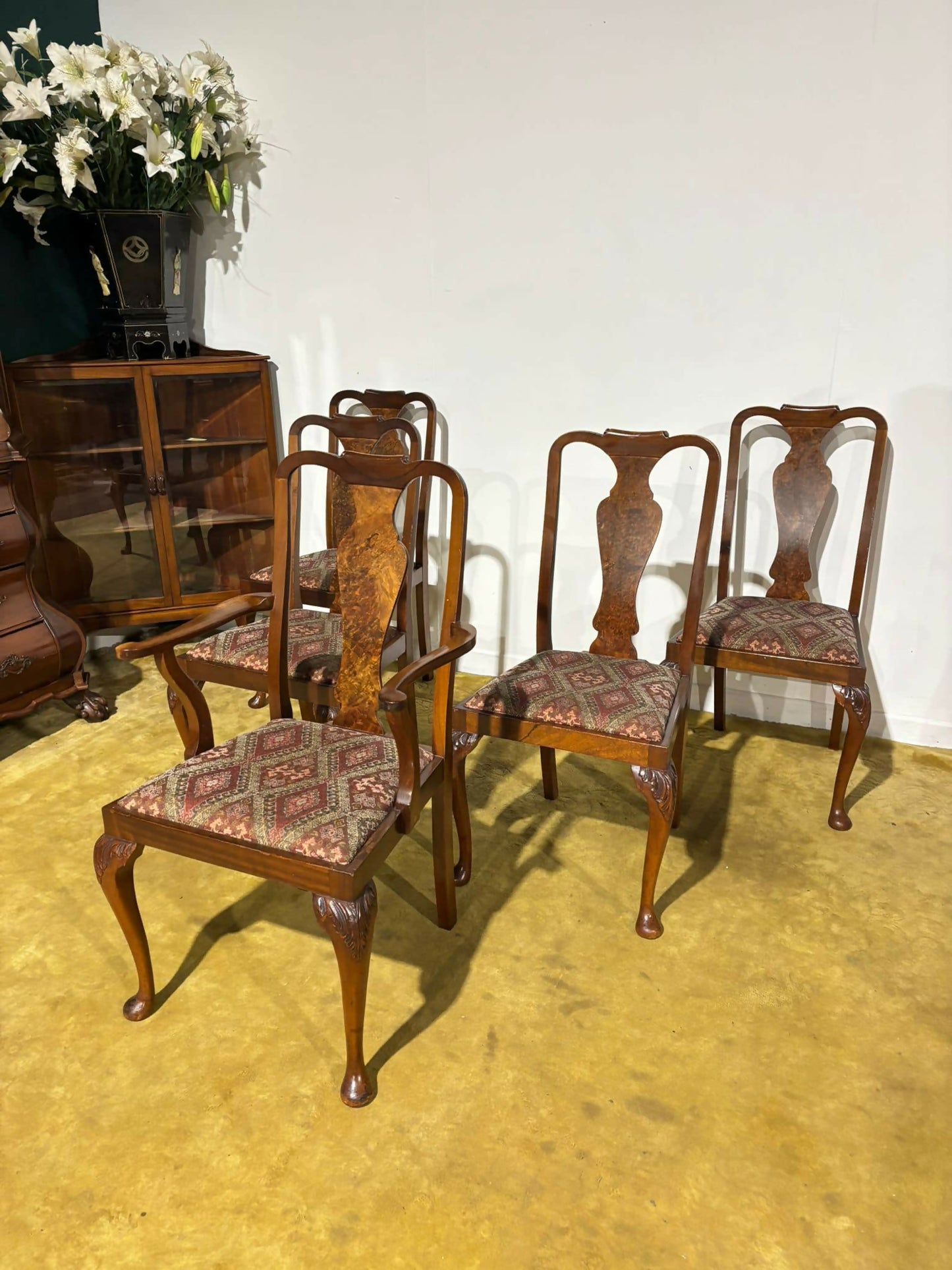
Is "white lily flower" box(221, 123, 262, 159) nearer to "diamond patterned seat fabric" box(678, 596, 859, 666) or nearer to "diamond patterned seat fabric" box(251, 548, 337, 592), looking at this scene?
"diamond patterned seat fabric" box(251, 548, 337, 592)

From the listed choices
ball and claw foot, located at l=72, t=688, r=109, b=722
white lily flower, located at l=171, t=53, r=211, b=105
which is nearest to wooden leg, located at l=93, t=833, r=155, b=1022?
ball and claw foot, located at l=72, t=688, r=109, b=722

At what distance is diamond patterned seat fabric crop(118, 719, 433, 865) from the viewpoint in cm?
147

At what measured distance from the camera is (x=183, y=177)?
2.99 metres

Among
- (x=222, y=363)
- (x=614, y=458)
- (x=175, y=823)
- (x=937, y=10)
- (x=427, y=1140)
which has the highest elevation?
(x=937, y=10)

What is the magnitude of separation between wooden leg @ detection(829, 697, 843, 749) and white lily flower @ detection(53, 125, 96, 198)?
291 cm

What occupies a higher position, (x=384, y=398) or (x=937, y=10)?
(x=937, y=10)

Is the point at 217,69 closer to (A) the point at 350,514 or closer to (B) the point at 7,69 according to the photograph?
(B) the point at 7,69

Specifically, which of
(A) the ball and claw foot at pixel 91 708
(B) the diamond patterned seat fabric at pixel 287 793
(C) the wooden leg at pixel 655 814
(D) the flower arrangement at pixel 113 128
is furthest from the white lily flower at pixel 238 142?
(C) the wooden leg at pixel 655 814

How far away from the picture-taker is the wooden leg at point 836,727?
2699 millimetres

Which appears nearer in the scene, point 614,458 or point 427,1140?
point 427,1140

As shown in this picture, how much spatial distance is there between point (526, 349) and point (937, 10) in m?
1.38

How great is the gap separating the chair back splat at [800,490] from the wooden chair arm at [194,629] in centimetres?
Result: 145

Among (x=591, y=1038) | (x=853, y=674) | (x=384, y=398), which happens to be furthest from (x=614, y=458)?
(x=591, y=1038)

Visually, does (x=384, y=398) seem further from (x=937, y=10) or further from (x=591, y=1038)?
(x=591, y=1038)
